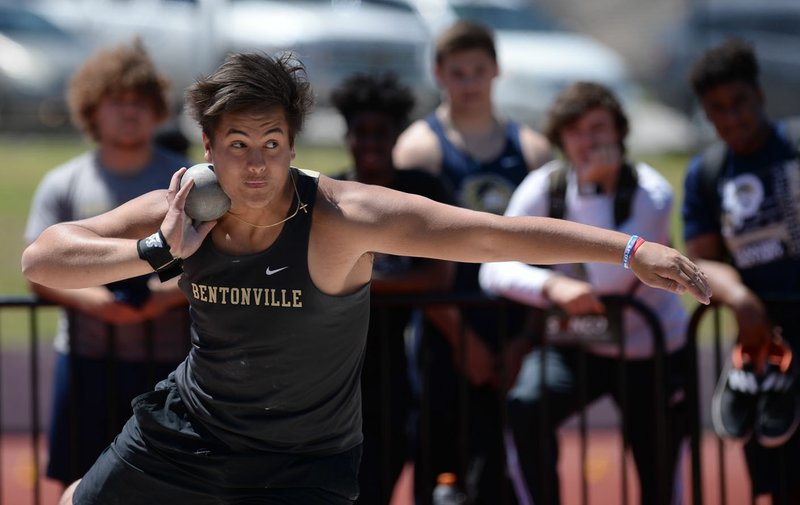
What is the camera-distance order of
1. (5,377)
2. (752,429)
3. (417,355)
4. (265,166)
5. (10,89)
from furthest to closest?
(10,89), (5,377), (417,355), (752,429), (265,166)

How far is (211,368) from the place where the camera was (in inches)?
160

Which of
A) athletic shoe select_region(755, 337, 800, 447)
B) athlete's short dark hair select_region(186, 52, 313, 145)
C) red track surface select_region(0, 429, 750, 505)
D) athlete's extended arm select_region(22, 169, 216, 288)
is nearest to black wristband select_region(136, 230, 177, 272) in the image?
athlete's extended arm select_region(22, 169, 216, 288)

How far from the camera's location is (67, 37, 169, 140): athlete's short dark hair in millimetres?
6301

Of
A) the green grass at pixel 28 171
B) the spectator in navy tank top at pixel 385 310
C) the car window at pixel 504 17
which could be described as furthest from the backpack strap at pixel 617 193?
the car window at pixel 504 17

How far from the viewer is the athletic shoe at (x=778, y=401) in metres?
→ 5.64

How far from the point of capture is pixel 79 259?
3.90 m

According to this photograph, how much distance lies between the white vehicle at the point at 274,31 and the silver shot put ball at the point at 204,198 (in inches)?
638

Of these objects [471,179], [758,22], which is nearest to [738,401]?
[471,179]

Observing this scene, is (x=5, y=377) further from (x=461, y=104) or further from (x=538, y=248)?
(x=538, y=248)

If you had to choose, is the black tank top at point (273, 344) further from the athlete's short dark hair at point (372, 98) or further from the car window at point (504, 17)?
the car window at point (504, 17)

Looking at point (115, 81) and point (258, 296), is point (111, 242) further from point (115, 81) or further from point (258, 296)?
point (115, 81)

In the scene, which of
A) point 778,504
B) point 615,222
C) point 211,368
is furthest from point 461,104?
point 211,368

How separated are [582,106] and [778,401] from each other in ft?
5.30

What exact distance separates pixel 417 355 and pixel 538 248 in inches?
93.6
